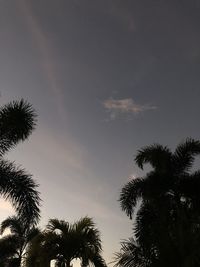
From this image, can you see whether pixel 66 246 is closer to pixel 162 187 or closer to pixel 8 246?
pixel 162 187

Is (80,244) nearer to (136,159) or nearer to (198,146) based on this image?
(136,159)

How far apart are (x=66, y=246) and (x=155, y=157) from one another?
→ 25.4ft

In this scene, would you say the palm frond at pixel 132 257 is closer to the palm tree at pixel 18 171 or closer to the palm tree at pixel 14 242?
the palm tree at pixel 18 171

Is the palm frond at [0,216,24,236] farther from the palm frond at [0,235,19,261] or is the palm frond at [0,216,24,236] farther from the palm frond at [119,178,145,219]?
the palm frond at [119,178,145,219]

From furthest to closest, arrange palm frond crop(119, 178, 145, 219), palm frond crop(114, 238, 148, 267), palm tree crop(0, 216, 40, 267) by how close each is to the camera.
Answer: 1. palm tree crop(0, 216, 40, 267)
2. palm frond crop(119, 178, 145, 219)
3. palm frond crop(114, 238, 148, 267)

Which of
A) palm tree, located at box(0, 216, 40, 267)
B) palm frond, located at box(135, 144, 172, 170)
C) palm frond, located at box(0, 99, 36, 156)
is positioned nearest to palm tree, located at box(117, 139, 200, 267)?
palm frond, located at box(135, 144, 172, 170)

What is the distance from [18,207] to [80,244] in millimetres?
5543

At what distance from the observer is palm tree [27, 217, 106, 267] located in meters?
19.5

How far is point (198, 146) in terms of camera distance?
79.9 ft

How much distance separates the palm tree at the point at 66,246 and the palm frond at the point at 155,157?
5690mm

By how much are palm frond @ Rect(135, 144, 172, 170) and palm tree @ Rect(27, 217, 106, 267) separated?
5690mm

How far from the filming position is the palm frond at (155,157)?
929 inches

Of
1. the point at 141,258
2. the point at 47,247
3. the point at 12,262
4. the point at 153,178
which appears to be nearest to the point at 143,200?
the point at 153,178

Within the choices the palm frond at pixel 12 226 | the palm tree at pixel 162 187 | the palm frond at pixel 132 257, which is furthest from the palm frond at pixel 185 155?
the palm frond at pixel 12 226
